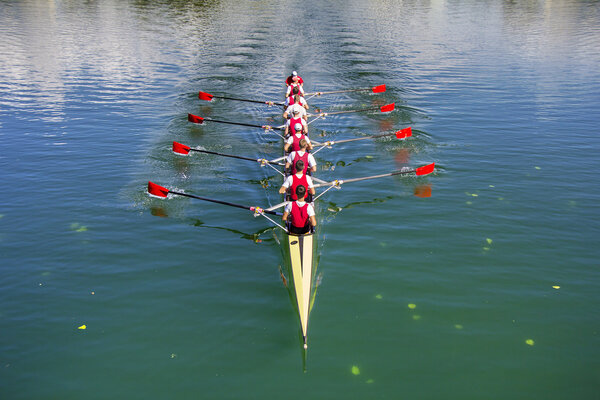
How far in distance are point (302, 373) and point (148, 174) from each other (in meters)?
10.6

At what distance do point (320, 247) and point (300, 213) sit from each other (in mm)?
1478

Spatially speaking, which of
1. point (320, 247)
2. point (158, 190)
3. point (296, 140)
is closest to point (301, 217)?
point (320, 247)

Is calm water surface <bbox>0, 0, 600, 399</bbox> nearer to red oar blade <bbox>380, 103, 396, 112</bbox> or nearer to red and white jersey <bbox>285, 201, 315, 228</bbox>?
red oar blade <bbox>380, 103, 396, 112</bbox>

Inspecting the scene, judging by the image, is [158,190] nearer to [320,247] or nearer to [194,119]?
[320,247]

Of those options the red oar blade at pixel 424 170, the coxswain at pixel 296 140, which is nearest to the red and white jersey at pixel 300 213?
the coxswain at pixel 296 140

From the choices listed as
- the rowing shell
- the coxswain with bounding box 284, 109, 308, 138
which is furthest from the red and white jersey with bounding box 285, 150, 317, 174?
the coxswain with bounding box 284, 109, 308, 138

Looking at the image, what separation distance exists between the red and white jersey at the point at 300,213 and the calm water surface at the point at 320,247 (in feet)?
4.06

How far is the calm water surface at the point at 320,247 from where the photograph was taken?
8.59 meters

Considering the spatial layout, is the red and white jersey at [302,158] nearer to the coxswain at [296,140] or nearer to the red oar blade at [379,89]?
the coxswain at [296,140]

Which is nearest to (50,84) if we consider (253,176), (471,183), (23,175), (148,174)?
(23,175)

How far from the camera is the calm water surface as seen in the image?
28.2ft

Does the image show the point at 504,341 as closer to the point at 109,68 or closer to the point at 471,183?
the point at 471,183

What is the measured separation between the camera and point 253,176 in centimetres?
1653

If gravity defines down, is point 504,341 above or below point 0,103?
below
